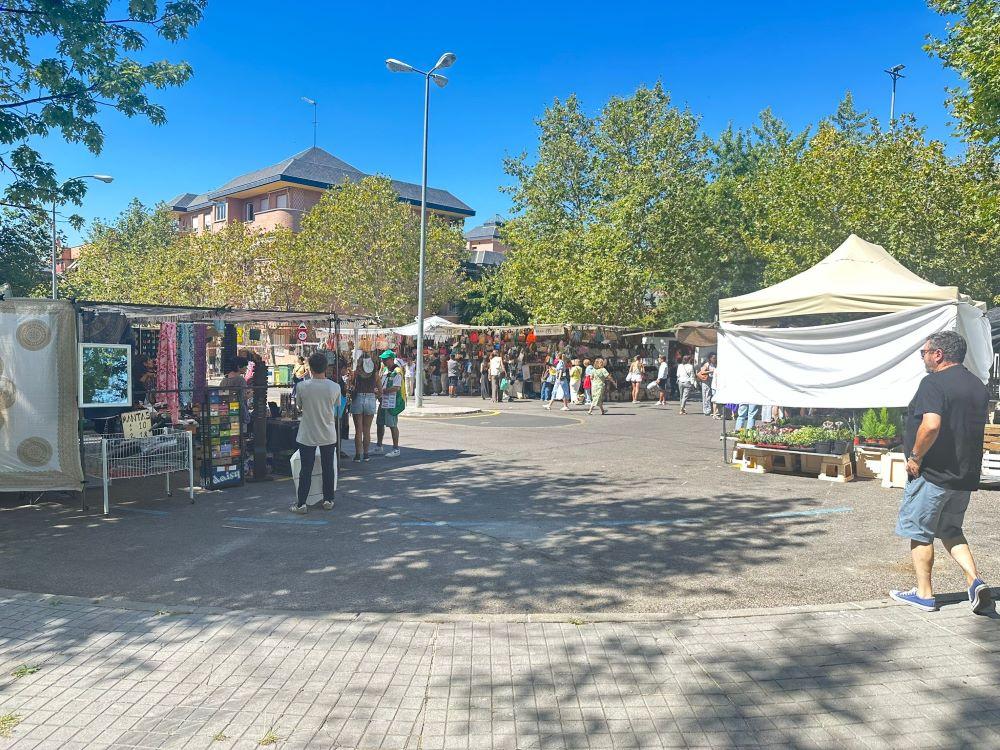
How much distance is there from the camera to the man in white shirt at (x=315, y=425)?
798 centimetres

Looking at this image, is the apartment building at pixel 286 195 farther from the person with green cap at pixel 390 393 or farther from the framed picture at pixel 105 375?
the framed picture at pixel 105 375

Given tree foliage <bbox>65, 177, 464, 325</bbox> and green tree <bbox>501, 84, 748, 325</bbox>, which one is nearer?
green tree <bbox>501, 84, 748, 325</bbox>

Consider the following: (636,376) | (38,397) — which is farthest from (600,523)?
(636,376)

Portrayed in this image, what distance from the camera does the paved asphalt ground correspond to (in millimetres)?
5453

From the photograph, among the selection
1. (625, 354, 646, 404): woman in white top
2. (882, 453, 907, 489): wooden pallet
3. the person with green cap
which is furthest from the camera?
(625, 354, 646, 404): woman in white top

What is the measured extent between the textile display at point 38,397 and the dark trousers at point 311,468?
87.7 inches

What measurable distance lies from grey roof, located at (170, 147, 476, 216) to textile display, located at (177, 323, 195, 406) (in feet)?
119

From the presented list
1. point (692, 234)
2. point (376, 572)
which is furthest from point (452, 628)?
point (692, 234)

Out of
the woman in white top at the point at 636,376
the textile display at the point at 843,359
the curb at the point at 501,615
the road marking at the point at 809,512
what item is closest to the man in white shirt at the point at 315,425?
the curb at the point at 501,615

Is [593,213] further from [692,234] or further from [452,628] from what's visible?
[452,628]

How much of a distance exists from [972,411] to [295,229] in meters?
48.4

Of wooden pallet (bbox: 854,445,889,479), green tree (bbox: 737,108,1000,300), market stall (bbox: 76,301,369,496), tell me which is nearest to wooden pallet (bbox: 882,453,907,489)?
wooden pallet (bbox: 854,445,889,479)

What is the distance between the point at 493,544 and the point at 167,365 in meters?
6.06

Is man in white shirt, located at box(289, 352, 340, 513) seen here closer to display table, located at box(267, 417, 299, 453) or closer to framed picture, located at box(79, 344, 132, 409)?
framed picture, located at box(79, 344, 132, 409)
